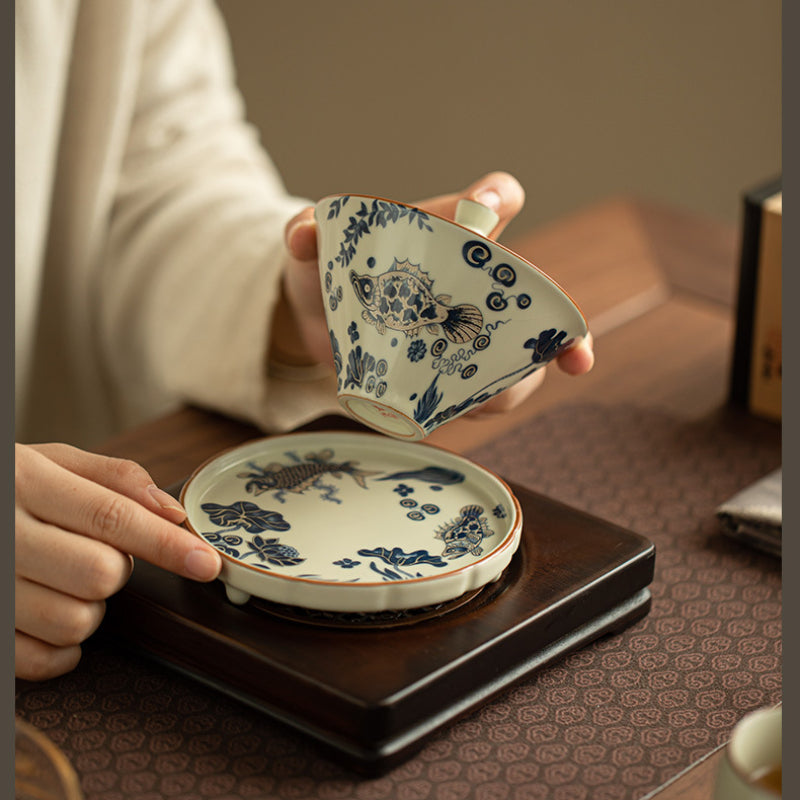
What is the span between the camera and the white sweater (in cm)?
108

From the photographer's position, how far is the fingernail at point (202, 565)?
0.64 m

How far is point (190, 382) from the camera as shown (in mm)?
1067

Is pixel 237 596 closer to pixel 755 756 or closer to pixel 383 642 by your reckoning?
pixel 383 642

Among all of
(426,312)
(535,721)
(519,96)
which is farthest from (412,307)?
(519,96)

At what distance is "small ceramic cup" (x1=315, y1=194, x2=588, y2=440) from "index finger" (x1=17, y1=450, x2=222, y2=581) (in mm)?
149

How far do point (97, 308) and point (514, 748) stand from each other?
894 millimetres

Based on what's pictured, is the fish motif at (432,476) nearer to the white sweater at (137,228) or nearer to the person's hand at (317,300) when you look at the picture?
the person's hand at (317,300)

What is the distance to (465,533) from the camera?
712 millimetres

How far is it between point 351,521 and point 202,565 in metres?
0.12

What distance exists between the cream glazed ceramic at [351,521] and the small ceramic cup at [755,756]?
196mm

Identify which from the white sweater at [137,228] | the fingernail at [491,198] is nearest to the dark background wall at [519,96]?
the white sweater at [137,228]

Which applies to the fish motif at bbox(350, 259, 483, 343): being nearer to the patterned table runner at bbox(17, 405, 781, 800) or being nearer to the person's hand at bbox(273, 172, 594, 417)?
the person's hand at bbox(273, 172, 594, 417)

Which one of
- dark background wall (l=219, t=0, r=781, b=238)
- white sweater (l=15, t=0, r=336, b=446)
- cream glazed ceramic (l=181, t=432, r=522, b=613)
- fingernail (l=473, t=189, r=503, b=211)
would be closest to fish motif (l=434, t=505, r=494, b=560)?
cream glazed ceramic (l=181, t=432, r=522, b=613)

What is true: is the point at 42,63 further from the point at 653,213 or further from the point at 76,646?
the point at 653,213
